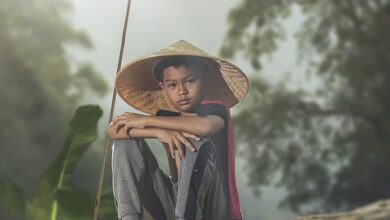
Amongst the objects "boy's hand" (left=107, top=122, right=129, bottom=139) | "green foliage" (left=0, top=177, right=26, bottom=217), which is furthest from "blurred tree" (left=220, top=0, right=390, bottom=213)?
"boy's hand" (left=107, top=122, right=129, bottom=139)

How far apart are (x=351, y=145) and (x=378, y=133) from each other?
6.5 inches

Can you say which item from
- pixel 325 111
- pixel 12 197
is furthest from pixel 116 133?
pixel 325 111

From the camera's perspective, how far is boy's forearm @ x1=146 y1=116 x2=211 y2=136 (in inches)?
74.8

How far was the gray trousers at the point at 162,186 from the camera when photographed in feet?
6.22

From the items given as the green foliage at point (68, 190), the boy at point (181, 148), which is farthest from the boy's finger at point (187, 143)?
the green foliage at point (68, 190)

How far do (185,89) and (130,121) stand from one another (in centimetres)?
18

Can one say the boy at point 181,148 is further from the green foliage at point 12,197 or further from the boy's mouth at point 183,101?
the green foliage at point 12,197

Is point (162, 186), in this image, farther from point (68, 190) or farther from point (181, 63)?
point (68, 190)

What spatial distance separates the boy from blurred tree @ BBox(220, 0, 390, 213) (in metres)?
0.91

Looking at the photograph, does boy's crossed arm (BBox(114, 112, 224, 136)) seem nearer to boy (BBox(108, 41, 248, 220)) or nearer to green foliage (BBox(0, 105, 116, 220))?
boy (BBox(108, 41, 248, 220))

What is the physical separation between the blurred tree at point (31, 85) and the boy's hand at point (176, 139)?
1.31m

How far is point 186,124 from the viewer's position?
1.90m

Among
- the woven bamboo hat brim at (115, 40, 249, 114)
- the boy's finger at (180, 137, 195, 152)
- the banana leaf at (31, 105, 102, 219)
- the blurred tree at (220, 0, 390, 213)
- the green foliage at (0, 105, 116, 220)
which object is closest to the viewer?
the boy's finger at (180, 137, 195, 152)

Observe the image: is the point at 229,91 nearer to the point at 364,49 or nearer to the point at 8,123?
the point at 364,49
